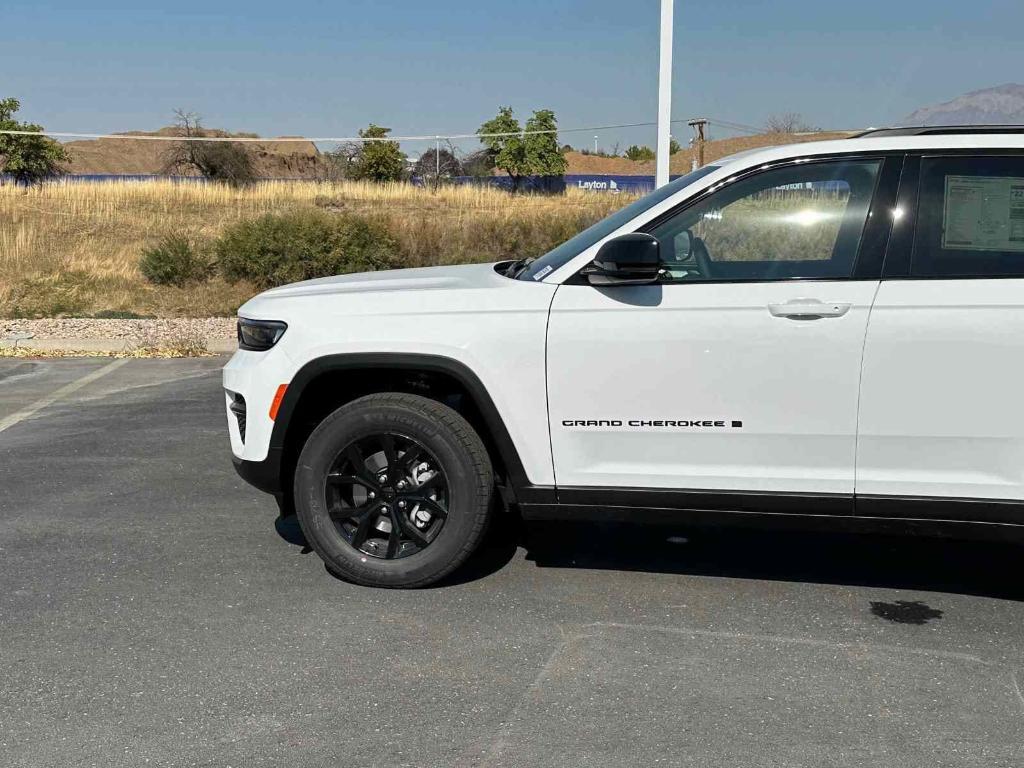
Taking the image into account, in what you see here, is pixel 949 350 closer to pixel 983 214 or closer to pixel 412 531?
pixel 983 214

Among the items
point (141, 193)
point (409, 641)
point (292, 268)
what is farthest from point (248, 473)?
point (141, 193)

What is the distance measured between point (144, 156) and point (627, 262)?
88.5 metres

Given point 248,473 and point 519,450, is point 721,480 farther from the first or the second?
point 248,473

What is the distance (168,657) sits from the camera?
12.9 ft

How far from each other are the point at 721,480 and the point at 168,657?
2276 mm

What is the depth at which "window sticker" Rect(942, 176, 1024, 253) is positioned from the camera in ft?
13.3

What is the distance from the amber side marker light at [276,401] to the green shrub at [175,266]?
12961mm

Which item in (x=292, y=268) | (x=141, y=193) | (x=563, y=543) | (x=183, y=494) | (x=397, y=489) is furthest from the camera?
(x=141, y=193)

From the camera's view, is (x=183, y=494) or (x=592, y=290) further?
(x=183, y=494)

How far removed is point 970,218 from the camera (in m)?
4.11

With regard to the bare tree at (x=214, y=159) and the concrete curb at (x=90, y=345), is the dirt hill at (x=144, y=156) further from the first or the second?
the concrete curb at (x=90, y=345)

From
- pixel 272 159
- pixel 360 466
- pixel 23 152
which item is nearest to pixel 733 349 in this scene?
pixel 360 466

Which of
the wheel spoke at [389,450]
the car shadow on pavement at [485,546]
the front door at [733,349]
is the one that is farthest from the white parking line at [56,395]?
→ the front door at [733,349]

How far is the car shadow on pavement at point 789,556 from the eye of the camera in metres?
4.73
